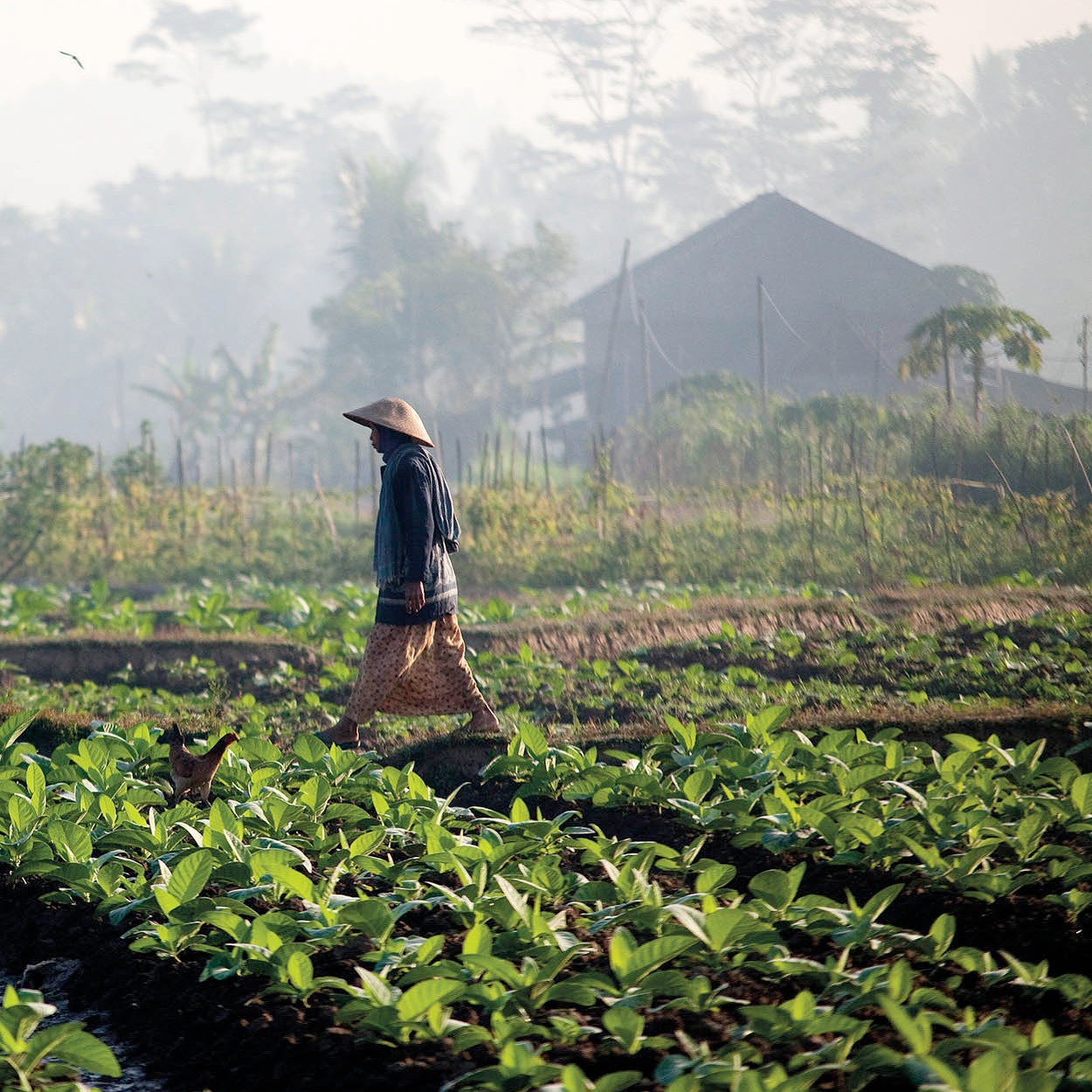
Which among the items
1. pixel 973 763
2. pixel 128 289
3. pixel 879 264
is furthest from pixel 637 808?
pixel 128 289

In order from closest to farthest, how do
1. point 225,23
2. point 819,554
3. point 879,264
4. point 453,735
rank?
point 453,735 → point 819,554 → point 879,264 → point 225,23

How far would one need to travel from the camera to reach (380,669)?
18.9 feet

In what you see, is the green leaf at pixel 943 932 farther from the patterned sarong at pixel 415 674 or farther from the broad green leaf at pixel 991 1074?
the patterned sarong at pixel 415 674

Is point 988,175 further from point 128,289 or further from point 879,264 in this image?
point 128,289

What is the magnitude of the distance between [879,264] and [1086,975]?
22.2 m

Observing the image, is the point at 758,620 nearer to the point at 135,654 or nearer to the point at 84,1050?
the point at 135,654

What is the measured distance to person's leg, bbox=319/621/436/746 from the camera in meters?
5.77

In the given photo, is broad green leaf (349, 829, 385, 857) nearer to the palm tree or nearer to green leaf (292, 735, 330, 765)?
green leaf (292, 735, 330, 765)

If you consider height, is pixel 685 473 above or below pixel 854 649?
above

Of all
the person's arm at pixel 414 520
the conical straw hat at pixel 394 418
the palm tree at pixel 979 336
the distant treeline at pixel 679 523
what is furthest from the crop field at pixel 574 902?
the palm tree at pixel 979 336

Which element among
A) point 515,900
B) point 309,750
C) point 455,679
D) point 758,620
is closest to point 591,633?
point 758,620

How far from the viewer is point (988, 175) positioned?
120 feet

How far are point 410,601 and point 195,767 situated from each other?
1.29m

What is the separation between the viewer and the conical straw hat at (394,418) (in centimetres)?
577
